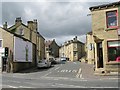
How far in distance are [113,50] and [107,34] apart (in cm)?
200

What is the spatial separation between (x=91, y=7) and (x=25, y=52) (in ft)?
65.2

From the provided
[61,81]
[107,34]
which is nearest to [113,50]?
[107,34]

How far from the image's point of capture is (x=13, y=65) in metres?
41.6

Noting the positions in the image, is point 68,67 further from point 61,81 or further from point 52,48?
point 52,48

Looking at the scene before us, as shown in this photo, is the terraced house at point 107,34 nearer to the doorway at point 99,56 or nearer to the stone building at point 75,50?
the doorway at point 99,56

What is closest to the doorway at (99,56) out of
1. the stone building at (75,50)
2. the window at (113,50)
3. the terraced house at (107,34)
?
the terraced house at (107,34)

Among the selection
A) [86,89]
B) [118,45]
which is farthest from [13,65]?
[86,89]

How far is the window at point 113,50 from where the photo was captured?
3098 centimetres

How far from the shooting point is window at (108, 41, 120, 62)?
102ft

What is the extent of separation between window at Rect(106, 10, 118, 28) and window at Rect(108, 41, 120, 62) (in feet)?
6.66

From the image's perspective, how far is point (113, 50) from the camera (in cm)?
3134

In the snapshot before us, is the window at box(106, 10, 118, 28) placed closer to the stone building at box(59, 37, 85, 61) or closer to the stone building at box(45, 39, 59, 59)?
the stone building at box(59, 37, 85, 61)

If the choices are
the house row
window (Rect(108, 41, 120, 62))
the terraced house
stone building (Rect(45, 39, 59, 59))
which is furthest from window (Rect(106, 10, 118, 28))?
stone building (Rect(45, 39, 59, 59))

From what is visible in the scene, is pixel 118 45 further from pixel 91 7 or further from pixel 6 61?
pixel 6 61
